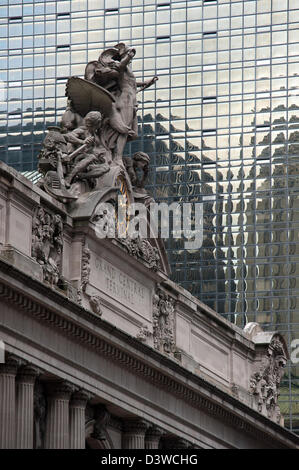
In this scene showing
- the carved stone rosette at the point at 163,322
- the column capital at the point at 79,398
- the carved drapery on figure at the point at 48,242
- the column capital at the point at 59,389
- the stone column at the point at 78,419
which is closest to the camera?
the carved drapery on figure at the point at 48,242

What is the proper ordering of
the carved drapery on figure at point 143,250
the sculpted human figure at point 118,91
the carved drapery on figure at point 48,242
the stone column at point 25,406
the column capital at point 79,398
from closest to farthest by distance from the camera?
the stone column at point 25,406 → the carved drapery on figure at point 48,242 → the column capital at point 79,398 → the carved drapery on figure at point 143,250 → the sculpted human figure at point 118,91

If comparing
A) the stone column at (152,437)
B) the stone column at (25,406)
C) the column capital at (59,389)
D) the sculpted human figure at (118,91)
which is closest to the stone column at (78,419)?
the column capital at (59,389)

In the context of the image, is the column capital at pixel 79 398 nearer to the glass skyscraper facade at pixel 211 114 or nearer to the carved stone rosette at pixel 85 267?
the carved stone rosette at pixel 85 267

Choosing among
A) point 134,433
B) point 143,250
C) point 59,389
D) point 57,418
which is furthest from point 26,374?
point 143,250

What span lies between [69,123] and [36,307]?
38.2 feet

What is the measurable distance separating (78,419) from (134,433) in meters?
6.32

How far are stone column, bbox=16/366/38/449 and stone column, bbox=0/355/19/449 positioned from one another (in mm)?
547

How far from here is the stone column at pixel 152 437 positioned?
74.7 m

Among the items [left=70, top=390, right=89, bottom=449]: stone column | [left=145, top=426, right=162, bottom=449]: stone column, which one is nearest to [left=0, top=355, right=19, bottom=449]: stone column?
[left=70, top=390, right=89, bottom=449]: stone column

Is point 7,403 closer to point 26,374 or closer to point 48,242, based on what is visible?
point 26,374

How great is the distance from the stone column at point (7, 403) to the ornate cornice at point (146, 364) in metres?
2.29

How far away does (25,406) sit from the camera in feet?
209

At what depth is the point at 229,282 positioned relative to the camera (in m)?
119

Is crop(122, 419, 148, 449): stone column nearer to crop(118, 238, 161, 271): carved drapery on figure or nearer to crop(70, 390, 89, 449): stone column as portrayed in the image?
crop(70, 390, 89, 449): stone column
